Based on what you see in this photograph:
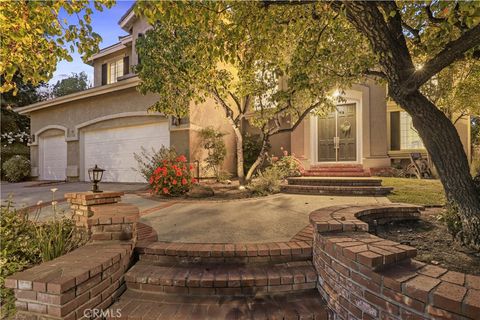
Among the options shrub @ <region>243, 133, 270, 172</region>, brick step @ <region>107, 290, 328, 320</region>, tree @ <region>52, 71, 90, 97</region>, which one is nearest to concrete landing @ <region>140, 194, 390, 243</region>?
brick step @ <region>107, 290, 328, 320</region>

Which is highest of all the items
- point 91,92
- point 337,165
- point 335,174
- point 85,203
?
point 91,92

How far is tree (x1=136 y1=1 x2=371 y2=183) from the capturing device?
346cm

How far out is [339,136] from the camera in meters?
8.98

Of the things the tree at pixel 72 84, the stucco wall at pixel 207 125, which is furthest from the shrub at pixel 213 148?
the tree at pixel 72 84

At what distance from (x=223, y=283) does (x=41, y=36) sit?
14.5 feet

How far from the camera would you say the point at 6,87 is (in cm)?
346

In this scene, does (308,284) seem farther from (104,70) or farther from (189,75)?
(104,70)

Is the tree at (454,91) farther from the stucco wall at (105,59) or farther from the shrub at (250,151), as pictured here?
the stucco wall at (105,59)

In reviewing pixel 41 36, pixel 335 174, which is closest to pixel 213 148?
pixel 335 174

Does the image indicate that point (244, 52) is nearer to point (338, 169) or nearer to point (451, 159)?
point (451, 159)

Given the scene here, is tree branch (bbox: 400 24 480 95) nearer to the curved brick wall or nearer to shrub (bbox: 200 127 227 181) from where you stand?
the curved brick wall

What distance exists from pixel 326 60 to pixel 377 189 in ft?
11.5

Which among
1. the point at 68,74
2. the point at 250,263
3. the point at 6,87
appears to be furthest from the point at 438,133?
the point at 68,74

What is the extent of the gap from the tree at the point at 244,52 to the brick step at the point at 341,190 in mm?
1566
